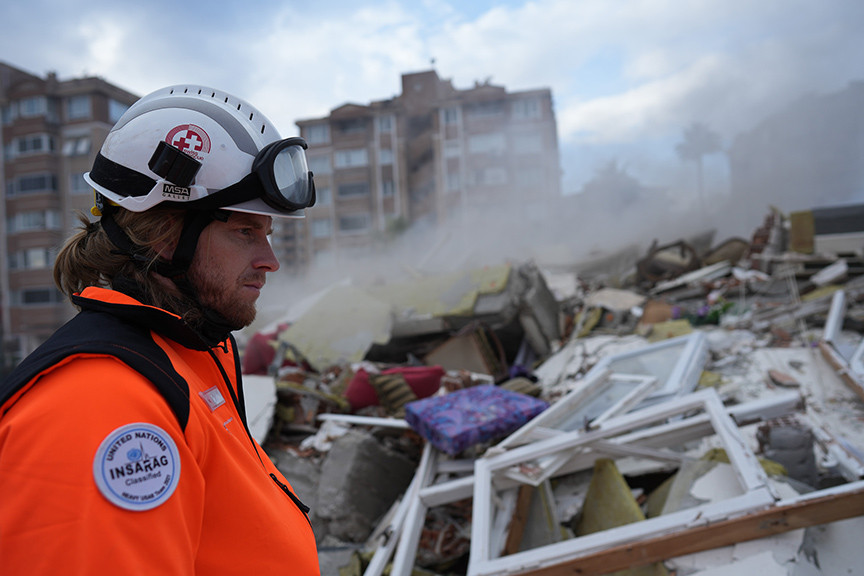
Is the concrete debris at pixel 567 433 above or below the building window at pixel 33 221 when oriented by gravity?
below

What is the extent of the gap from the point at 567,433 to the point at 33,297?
3285 centimetres

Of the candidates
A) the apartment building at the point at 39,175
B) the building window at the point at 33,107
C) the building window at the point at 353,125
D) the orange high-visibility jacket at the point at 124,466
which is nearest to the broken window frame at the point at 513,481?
the orange high-visibility jacket at the point at 124,466

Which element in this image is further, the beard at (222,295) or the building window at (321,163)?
the building window at (321,163)

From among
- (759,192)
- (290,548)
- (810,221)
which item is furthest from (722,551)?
(759,192)

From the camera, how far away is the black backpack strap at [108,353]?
0.78m

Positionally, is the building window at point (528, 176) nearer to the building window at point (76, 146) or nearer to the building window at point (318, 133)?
the building window at point (318, 133)

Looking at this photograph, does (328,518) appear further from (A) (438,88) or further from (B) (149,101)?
(A) (438,88)

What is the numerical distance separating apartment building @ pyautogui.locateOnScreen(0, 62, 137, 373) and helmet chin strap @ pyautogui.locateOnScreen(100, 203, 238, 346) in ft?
104

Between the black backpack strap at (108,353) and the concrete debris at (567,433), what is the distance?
1.87 m

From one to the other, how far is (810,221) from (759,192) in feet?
54.0

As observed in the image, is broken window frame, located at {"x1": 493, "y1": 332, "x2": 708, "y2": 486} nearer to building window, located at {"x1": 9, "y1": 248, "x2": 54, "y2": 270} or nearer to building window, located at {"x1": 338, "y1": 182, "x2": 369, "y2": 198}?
building window, located at {"x1": 338, "y1": 182, "x2": 369, "y2": 198}

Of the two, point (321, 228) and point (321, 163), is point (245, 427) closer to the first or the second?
point (321, 228)

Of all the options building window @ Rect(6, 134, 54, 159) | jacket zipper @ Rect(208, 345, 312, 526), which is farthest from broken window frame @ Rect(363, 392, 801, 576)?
building window @ Rect(6, 134, 54, 159)

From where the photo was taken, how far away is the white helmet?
3.69 feet
